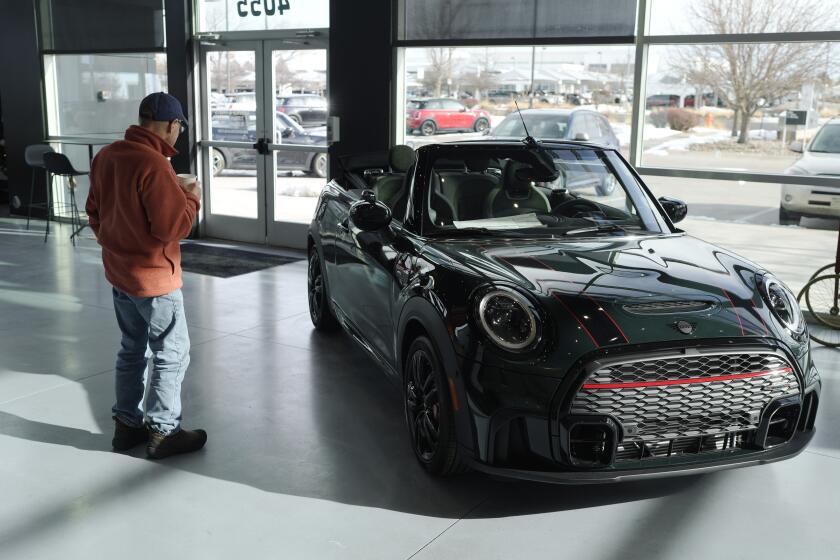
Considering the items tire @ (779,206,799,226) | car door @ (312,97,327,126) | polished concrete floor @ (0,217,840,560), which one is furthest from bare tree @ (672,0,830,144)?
car door @ (312,97,327,126)

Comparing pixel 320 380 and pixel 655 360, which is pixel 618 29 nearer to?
pixel 320 380

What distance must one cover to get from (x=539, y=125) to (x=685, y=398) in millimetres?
4732

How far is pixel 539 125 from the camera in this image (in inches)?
280

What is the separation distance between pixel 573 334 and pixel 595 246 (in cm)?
80

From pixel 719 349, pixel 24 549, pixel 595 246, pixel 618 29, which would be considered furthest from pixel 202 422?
pixel 618 29

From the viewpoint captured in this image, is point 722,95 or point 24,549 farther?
point 722,95

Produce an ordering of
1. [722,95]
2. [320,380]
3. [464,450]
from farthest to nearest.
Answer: [722,95] → [320,380] → [464,450]

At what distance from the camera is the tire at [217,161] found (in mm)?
9297

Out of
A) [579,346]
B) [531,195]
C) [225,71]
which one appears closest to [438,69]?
[225,71]

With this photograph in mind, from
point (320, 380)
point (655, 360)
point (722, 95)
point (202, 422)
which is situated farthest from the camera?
point (722, 95)

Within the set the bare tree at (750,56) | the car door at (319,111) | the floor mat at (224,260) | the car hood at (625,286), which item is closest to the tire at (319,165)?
the car door at (319,111)

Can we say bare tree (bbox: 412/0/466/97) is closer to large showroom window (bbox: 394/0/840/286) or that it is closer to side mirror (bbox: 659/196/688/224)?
large showroom window (bbox: 394/0/840/286)

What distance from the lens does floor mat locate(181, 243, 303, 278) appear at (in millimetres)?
7508

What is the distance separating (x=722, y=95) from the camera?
249 inches
